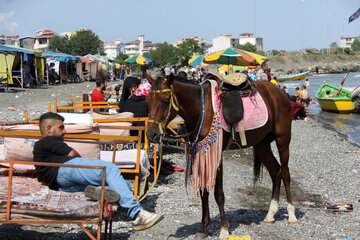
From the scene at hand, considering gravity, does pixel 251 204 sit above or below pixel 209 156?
below

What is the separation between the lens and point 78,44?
8862 centimetres

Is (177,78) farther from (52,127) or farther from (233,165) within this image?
(233,165)

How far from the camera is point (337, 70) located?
117938 millimetres

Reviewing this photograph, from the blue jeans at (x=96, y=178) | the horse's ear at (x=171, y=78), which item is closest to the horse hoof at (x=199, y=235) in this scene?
the blue jeans at (x=96, y=178)

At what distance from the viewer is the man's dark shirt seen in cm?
461

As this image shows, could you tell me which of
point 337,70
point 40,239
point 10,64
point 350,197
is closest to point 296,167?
point 350,197

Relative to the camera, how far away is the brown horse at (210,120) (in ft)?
15.6

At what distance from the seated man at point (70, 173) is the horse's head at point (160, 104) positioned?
0.65 metres

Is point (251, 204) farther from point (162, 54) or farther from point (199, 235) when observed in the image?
point (162, 54)

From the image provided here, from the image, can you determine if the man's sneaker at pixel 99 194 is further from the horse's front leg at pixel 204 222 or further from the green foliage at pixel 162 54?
the green foliage at pixel 162 54

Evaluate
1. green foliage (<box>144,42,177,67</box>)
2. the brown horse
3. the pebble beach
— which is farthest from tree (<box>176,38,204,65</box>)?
the brown horse

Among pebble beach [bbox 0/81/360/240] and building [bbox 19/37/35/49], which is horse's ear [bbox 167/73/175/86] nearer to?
pebble beach [bbox 0/81/360/240]

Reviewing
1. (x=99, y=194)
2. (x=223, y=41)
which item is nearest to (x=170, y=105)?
(x=99, y=194)

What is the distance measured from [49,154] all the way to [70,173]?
1.08 ft
